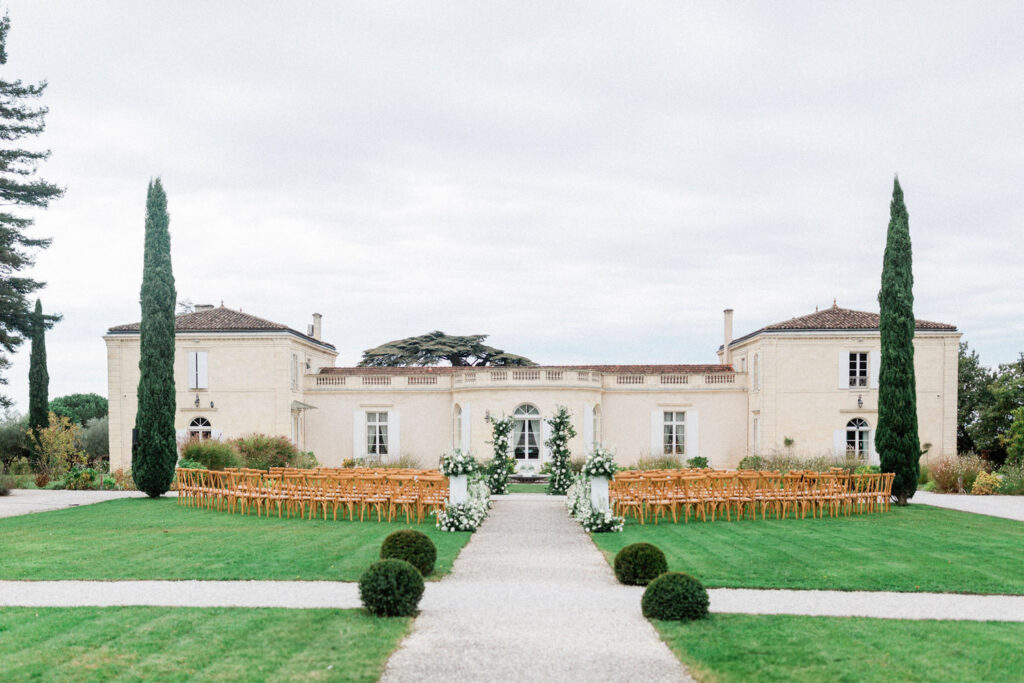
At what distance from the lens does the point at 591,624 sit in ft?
25.6

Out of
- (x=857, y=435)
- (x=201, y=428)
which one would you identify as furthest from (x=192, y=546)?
(x=857, y=435)

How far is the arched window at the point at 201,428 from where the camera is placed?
3105 cm

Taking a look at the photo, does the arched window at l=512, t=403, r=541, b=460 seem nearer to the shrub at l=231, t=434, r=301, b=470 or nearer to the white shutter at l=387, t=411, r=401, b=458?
the white shutter at l=387, t=411, r=401, b=458

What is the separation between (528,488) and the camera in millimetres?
26656

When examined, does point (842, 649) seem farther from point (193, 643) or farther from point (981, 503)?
point (981, 503)

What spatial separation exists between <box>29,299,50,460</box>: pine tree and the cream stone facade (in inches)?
140

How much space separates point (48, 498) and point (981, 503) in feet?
75.5

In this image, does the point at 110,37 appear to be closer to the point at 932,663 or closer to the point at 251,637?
the point at 251,637

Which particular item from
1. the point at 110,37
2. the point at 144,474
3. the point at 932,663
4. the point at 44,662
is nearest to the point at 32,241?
the point at 144,474

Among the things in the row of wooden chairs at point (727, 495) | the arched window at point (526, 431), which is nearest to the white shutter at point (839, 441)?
the arched window at point (526, 431)

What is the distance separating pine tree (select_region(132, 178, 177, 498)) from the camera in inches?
880

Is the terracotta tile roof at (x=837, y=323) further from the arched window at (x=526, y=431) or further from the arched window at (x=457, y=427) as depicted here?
the arched window at (x=457, y=427)

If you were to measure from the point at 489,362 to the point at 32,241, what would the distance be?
2458 centimetres

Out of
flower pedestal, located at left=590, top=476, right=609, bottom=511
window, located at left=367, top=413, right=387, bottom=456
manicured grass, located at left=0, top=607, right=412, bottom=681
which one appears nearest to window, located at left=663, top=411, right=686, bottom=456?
window, located at left=367, top=413, right=387, bottom=456
